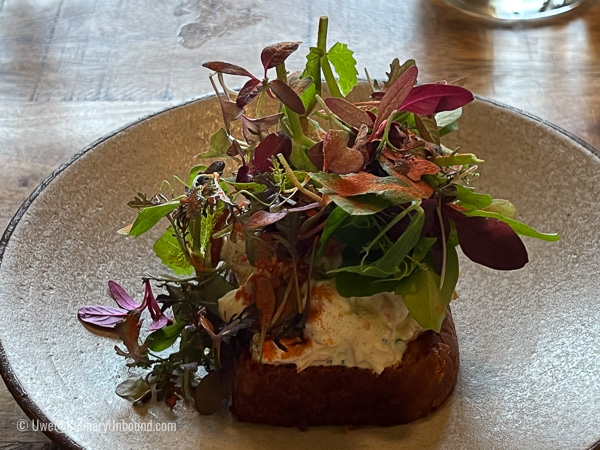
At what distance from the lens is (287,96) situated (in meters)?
0.91

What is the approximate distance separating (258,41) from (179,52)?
172mm

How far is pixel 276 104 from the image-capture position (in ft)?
4.37

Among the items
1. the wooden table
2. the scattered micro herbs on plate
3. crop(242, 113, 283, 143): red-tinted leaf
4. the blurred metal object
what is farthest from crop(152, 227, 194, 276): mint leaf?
the blurred metal object

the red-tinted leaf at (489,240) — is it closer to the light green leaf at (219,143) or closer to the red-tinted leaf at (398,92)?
the red-tinted leaf at (398,92)

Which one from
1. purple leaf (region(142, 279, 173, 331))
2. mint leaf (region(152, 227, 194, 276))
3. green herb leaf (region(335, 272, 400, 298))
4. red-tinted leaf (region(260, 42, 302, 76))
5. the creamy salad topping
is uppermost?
red-tinted leaf (region(260, 42, 302, 76))

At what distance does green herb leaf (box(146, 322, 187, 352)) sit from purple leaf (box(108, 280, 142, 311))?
10 cm

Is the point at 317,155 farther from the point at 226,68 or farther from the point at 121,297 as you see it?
the point at 121,297

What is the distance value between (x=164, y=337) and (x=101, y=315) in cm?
12

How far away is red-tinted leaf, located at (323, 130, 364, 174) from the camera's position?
859 millimetres

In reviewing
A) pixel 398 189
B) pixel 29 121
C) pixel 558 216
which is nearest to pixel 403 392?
pixel 398 189

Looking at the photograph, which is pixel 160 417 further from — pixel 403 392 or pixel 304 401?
pixel 403 392

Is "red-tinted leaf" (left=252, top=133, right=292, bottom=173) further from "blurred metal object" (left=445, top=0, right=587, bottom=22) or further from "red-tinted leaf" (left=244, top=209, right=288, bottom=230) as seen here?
"blurred metal object" (left=445, top=0, right=587, bottom=22)

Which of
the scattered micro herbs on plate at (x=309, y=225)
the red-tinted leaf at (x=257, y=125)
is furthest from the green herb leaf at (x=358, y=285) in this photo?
the red-tinted leaf at (x=257, y=125)

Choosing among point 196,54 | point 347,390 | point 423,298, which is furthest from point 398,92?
point 196,54
